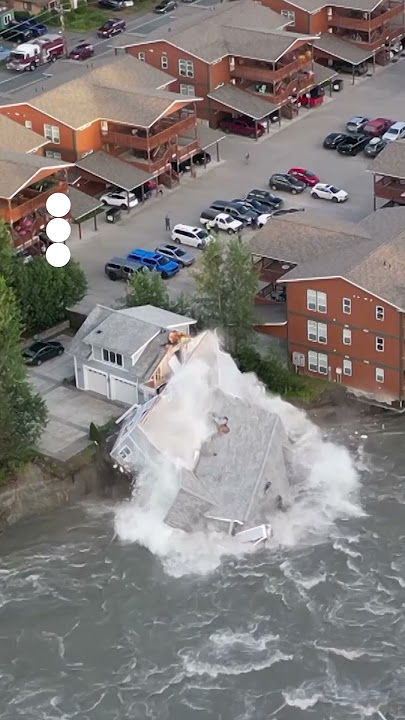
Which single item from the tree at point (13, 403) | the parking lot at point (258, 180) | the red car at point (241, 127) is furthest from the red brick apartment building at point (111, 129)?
the tree at point (13, 403)

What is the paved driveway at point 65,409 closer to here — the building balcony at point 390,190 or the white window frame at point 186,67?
the building balcony at point 390,190

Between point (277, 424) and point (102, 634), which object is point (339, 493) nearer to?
point (277, 424)

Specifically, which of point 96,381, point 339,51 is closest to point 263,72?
point 339,51

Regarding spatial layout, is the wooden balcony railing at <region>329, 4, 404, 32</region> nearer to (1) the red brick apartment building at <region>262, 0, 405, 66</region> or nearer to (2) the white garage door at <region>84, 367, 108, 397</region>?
(1) the red brick apartment building at <region>262, 0, 405, 66</region>

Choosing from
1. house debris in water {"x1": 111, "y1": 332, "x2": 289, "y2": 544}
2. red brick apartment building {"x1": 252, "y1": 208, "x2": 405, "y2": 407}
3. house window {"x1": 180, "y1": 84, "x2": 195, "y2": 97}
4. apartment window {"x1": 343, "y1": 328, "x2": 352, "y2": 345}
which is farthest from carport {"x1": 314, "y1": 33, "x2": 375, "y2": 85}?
house debris in water {"x1": 111, "y1": 332, "x2": 289, "y2": 544}

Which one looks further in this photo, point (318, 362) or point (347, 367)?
point (318, 362)

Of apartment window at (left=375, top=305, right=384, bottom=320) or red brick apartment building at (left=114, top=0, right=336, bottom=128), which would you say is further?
red brick apartment building at (left=114, top=0, right=336, bottom=128)

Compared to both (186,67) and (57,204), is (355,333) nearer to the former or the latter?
(57,204)
